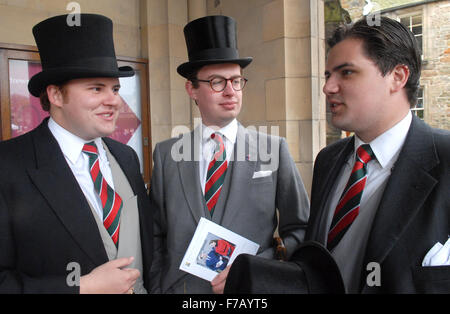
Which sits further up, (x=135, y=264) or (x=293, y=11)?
(x=293, y=11)

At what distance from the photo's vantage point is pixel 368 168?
135 cm

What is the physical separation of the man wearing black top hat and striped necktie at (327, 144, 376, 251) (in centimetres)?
82

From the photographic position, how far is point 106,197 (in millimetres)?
1414

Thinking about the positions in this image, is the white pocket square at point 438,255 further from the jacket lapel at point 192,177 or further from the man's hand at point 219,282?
the jacket lapel at point 192,177

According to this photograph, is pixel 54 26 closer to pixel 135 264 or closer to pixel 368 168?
pixel 135 264

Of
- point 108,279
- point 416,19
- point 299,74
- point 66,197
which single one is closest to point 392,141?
point 108,279

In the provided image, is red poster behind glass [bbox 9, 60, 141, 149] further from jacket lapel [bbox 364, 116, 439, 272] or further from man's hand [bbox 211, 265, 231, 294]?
jacket lapel [bbox 364, 116, 439, 272]

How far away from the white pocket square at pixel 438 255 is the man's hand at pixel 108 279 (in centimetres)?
102

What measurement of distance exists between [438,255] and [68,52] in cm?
159

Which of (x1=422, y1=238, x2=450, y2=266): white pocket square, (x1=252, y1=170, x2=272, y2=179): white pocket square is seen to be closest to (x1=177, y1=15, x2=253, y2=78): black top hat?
(x1=252, y1=170, x2=272, y2=179): white pocket square

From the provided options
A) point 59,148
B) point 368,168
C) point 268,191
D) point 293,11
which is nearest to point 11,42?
point 59,148

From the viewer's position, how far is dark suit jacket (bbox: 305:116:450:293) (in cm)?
105
